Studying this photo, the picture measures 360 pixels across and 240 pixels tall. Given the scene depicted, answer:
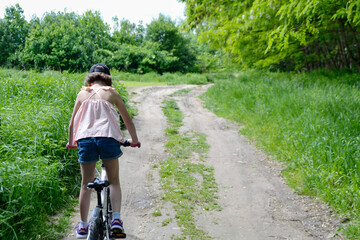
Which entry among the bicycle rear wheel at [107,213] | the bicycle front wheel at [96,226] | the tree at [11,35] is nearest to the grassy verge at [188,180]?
the bicycle rear wheel at [107,213]

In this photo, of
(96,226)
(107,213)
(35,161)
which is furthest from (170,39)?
(96,226)

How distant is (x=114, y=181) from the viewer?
297 cm

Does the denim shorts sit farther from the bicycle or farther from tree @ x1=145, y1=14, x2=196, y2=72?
tree @ x1=145, y1=14, x2=196, y2=72

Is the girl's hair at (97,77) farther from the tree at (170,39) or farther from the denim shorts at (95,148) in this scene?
the tree at (170,39)

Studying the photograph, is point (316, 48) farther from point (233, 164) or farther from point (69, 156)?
point (69, 156)

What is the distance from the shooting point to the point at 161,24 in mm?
35156

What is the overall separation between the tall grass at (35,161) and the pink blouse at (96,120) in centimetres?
117

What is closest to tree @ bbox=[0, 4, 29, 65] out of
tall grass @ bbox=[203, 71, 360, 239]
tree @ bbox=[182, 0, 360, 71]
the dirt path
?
tree @ bbox=[182, 0, 360, 71]

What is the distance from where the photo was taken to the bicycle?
252 cm

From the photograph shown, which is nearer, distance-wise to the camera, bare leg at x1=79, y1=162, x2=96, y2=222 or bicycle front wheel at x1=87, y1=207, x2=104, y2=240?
bicycle front wheel at x1=87, y1=207, x2=104, y2=240

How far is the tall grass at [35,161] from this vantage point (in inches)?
131

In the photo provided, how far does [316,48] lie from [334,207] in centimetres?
1201

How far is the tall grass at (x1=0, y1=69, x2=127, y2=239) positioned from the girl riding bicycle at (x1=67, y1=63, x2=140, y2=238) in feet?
2.95

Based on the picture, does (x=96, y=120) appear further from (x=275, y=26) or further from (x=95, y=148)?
(x=275, y=26)
